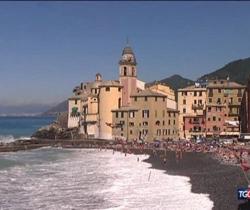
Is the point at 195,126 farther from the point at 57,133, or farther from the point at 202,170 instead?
the point at 202,170

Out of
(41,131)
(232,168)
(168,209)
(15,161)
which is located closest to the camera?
(168,209)

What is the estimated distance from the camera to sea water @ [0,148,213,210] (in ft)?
116

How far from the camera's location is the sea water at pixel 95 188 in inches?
1387

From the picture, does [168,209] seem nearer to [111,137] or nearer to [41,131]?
[111,137]

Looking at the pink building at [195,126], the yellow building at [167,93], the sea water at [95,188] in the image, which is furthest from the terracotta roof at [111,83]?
the sea water at [95,188]

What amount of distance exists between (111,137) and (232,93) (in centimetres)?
2561

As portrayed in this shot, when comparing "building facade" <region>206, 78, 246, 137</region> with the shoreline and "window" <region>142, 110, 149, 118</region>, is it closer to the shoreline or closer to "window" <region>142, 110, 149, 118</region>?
"window" <region>142, 110, 149, 118</region>

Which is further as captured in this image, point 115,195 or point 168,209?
point 115,195

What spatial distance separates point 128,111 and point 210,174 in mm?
54677

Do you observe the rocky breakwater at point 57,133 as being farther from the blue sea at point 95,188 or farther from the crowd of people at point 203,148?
the blue sea at point 95,188

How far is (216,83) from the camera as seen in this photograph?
110 metres

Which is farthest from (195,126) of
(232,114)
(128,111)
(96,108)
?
(96,108)

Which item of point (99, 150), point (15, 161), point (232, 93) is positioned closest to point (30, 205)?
point (15, 161)

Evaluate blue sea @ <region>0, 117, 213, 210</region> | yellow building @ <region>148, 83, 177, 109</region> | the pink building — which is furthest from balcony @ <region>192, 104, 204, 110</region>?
blue sea @ <region>0, 117, 213, 210</region>
